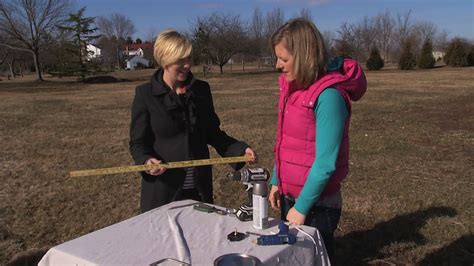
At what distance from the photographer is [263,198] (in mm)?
2336

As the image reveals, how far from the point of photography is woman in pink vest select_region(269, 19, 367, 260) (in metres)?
2.36

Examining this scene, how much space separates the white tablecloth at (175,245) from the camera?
2025 millimetres

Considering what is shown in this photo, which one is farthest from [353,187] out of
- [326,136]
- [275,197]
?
[326,136]

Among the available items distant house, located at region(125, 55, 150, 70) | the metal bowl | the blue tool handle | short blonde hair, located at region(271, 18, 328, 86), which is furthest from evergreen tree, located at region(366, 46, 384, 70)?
distant house, located at region(125, 55, 150, 70)

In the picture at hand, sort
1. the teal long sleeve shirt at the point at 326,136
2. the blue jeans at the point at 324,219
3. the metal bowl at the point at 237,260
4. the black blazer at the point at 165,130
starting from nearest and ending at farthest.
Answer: the metal bowl at the point at 237,260
the teal long sleeve shirt at the point at 326,136
the blue jeans at the point at 324,219
the black blazer at the point at 165,130

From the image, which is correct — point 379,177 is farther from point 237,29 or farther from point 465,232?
point 237,29

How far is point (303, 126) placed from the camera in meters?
2.50

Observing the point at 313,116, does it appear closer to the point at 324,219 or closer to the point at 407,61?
the point at 324,219

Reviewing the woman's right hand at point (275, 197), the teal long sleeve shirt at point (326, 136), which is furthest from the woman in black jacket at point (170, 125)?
the teal long sleeve shirt at point (326, 136)

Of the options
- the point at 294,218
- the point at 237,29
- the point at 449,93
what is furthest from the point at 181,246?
the point at 237,29

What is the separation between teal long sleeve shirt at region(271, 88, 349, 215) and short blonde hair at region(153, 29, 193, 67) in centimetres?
101

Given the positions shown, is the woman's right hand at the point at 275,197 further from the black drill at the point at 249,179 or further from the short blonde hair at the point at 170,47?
the short blonde hair at the point at 170,47

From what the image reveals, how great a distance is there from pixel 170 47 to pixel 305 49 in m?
0.97

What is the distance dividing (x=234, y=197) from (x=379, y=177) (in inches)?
89.3
